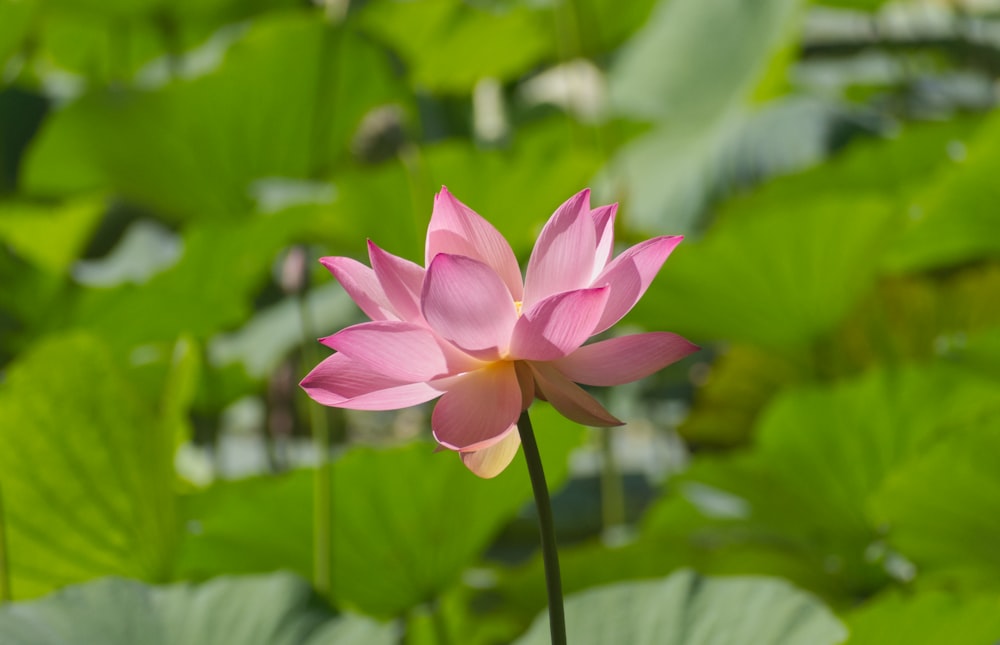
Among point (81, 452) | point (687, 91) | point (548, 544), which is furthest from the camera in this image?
point (687, 91)

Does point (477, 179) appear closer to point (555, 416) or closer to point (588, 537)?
point (555, 416)

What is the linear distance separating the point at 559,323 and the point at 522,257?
2.12 ft

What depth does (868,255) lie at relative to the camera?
2.42ft

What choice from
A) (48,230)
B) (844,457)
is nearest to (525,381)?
(844,457)

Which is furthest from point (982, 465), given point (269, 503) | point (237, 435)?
point (237, 435)

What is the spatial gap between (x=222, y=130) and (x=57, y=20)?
14.2 inches

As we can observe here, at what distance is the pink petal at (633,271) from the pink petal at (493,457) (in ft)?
0.12

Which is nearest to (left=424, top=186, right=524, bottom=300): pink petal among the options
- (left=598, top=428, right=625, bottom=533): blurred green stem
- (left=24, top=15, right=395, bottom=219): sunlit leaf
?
(left=598, top=428, right=625, bottom=533): blurred green stem

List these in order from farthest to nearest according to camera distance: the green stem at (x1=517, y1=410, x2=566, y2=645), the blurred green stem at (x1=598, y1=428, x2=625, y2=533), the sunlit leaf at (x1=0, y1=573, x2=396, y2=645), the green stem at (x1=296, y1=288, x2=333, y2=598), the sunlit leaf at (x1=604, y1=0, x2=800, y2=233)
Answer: the sunlit leaf at (x1=604, y1=0, x2=800, y2=233), the blurred green stem at (x1=598, y1=428, x2=625, y2=533), the green stem at (x1=296, y1=288, x2=333, y2=598), the sunlit leaf at (x1=0, y1=573, x2=396, y2=645), the green stem at (x1=517, y1=410, x2=566, y2=645)

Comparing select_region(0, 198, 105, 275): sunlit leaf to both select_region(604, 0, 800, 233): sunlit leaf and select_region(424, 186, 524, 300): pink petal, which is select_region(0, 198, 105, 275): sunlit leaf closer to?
select_region(604, 0, 800, 233): sunlit leaf

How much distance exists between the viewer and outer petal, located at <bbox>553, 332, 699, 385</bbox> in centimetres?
24

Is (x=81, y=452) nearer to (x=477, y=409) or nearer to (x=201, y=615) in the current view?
(x=201, y=615)

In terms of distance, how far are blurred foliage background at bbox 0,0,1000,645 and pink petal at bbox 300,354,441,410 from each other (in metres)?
0.21

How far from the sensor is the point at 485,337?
9.5 inches
